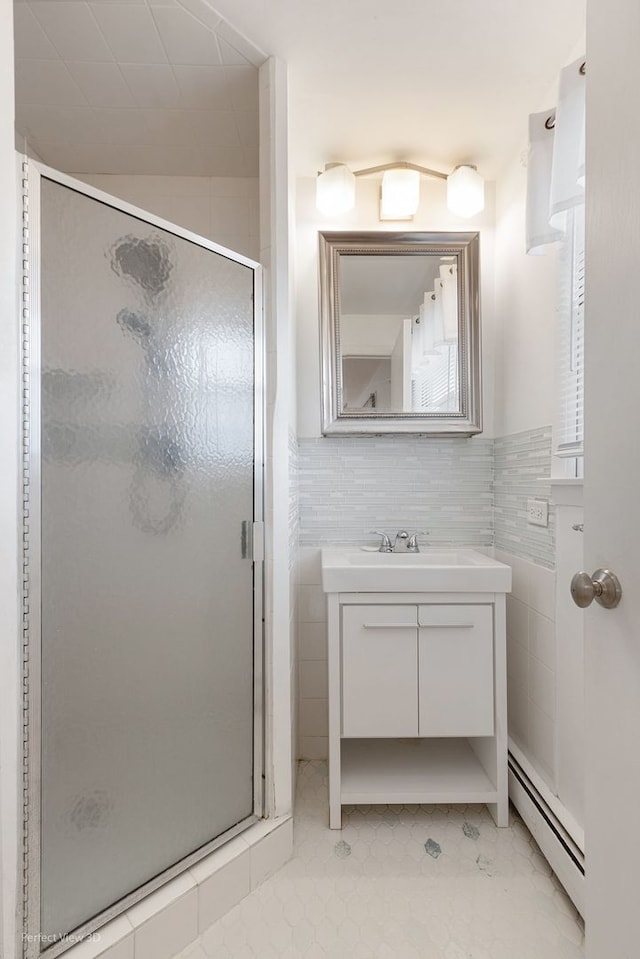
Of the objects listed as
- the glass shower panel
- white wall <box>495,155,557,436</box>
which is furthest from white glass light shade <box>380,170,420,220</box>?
the glass shower panel

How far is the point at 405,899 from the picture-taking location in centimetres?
130

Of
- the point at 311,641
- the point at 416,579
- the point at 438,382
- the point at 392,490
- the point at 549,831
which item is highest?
the point at 438,382

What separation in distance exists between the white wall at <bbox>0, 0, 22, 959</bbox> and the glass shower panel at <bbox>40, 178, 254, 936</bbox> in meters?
0.07

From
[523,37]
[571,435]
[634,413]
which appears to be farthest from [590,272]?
[523,37]

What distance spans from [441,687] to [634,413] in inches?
46.9

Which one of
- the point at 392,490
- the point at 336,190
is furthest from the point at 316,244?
the point at 392,490

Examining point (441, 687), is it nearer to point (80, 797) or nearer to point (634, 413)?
point (80, 797)

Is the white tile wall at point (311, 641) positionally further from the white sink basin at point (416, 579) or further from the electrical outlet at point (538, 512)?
the electrical outlet at point (538, 512)

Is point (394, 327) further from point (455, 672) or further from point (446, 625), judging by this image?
point (455, 672)

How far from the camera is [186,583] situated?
1.27 meters

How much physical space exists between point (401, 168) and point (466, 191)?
0.26 meters

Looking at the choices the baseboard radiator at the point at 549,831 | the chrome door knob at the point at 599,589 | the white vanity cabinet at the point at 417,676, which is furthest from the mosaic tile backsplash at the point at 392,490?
the chrome door knob at the point at 599,589

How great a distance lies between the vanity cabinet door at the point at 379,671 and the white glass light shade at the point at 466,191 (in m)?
1.48

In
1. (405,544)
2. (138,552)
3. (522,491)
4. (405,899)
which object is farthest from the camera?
(405,544)
